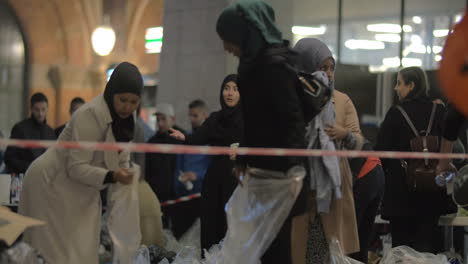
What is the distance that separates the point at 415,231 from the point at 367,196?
1290 mm

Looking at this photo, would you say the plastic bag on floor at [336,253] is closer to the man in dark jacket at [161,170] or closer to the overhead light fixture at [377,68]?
the man in dark jacket at [161,170]

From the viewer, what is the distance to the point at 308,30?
14211 mm

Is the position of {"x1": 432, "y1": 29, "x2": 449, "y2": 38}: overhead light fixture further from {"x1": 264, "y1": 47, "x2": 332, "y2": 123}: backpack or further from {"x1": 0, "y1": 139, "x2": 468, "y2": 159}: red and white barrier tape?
{"x1": 264, "y1": 47, "x2": 332, "y2": 123}: backpack

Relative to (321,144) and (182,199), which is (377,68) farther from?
(321,144)

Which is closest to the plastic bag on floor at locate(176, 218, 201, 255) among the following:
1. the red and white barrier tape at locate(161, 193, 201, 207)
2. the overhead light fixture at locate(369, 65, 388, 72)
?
the red and white barrier tape at locate(161, 193, 201, 207)

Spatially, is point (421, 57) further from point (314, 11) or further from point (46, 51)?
point (46, 51)

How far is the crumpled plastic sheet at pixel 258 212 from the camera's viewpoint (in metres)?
5.43

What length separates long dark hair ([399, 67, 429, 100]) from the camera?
26.0 ft

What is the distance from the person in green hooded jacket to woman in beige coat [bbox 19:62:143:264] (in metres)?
0.81

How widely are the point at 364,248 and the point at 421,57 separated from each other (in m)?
7.73

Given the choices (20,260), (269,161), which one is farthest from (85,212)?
(269,161)

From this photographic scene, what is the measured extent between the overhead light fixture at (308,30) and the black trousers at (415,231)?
5869 millimetres

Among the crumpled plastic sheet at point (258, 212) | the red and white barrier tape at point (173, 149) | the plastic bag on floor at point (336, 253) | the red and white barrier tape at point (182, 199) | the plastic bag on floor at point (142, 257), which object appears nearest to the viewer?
the red and white barrier tape at point (173, 149)

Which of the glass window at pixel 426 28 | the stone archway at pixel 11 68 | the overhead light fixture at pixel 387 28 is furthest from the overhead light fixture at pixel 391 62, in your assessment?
the stone archway at pixel 11 68
